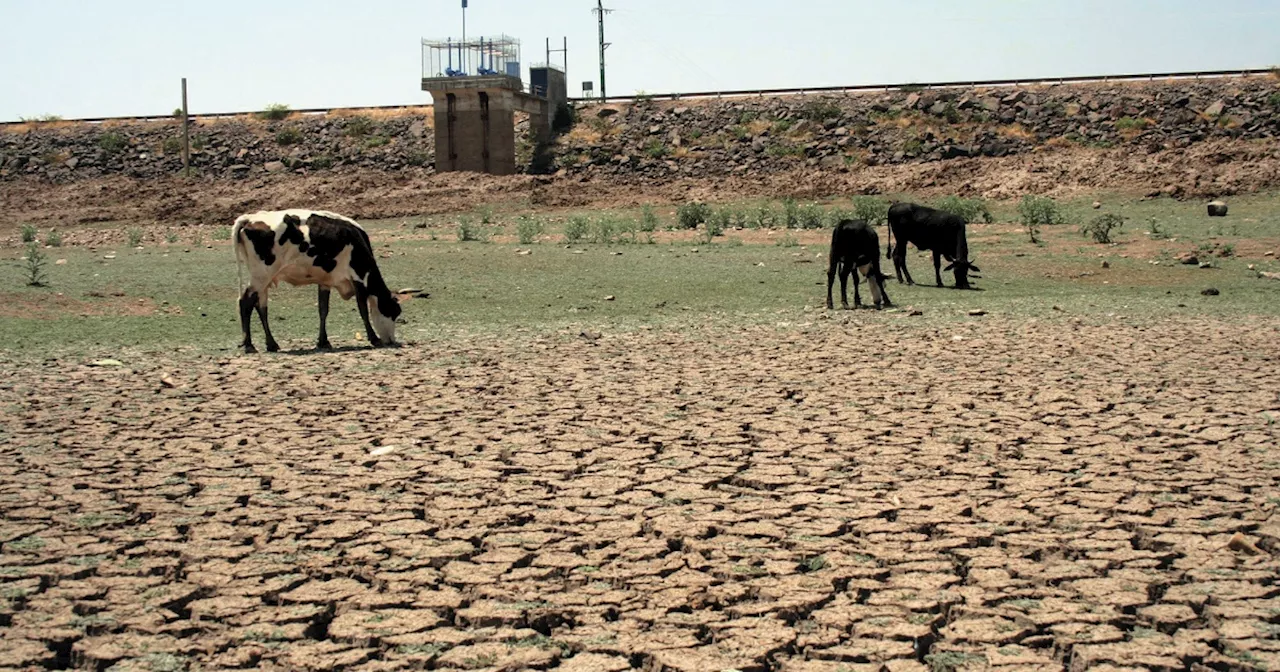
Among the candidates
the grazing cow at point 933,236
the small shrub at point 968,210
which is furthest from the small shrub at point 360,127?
the grazing cow at point 933,236

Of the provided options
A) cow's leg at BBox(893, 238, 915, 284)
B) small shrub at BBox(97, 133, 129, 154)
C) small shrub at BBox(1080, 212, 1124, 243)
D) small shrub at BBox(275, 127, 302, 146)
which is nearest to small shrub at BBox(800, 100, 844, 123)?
small shrub at BBox(275, 127, 302, 146)

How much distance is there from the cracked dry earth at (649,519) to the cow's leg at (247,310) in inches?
64.5

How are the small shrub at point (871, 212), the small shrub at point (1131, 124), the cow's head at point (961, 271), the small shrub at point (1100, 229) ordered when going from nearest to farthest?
the cow's head at point (961, 271), the small shrub at point (1100, 229), the small shrub at point (871, 212), the small shrub at point (1131, 124)

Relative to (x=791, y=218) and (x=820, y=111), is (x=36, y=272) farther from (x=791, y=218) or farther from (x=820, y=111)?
(x=820, y=111)

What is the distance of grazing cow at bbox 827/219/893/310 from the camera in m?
16.3

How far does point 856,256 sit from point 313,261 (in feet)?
22.1

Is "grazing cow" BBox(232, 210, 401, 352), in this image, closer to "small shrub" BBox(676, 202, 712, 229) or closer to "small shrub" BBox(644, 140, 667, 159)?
"small shrub" BBox(676, 202, 712, 229)

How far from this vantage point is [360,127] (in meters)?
56.5

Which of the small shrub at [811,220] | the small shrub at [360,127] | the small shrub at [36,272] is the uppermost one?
the small shrub at [360,127]

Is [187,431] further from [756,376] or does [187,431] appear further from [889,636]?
[889,636]

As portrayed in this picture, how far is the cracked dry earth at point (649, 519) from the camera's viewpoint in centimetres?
464

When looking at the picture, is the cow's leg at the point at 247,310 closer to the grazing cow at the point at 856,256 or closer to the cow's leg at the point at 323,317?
the cow's leg at the point at 323,317

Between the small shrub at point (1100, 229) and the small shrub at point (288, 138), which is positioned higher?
the small shrub at point (288, 138)

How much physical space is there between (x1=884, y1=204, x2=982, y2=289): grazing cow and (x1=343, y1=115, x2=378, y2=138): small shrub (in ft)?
130
